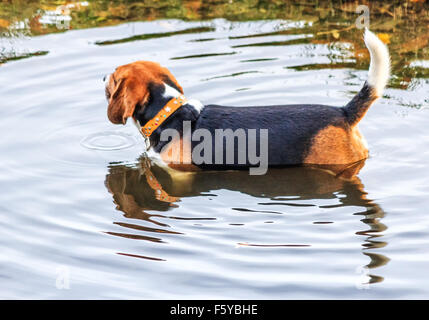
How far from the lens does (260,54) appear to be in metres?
8.83

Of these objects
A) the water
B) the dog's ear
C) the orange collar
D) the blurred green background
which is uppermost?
the blurred green background

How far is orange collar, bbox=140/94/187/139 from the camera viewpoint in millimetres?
6043

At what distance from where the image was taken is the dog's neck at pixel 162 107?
19.8 ft

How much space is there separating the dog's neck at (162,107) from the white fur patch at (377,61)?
5.12 feet

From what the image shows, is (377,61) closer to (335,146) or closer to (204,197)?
(335,146)

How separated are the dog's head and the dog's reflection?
60 cm

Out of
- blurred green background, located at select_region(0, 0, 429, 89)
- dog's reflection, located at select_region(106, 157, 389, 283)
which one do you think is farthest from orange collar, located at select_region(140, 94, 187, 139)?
blurred green background, located at select_region(0, 0, 429, 89)

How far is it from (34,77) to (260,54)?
114 inches

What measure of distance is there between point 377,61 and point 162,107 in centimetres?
190

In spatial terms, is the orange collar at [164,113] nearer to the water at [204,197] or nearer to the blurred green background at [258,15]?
the water at [204,197]

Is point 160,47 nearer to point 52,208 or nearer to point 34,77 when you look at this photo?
point 34,77

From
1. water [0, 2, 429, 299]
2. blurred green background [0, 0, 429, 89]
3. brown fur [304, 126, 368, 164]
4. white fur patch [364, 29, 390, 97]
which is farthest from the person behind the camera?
blurred green background [0, 0, 429, 89]
